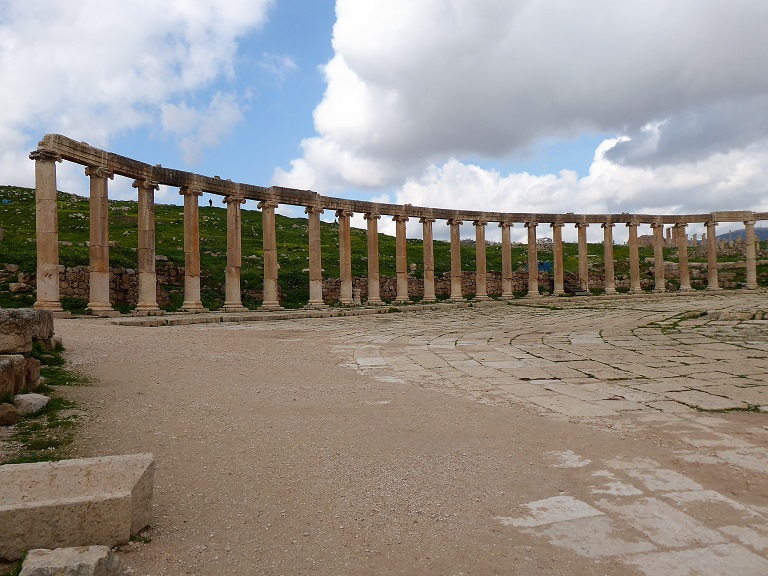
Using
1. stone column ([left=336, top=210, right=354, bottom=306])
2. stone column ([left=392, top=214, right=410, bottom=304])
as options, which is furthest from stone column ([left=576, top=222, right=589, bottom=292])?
stone column ([left=336, top=210, right=354, bottom=306])

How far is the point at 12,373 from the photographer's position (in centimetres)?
585

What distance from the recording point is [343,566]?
298 cm

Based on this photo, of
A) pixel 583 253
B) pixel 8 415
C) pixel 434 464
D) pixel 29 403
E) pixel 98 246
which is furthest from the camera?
pixel 583 253

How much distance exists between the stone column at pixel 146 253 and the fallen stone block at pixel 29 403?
1515 centimetres

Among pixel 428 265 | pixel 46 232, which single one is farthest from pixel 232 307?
pixel 428 265

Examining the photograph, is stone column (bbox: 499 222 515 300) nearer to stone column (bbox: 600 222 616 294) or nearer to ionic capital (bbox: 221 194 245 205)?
stone column (bbox: 600 222 616 294)

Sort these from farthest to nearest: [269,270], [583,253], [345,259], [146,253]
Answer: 1. [583,253]
2. [345,259]
3. [269,270]
4. [146,253]

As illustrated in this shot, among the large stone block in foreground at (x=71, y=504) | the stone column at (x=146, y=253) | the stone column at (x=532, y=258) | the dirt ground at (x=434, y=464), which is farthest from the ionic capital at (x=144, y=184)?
the stone column at (x=532, y=258)

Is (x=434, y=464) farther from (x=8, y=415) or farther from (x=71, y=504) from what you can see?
(x=8, y=415)

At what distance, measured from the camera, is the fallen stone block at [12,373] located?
221 inches

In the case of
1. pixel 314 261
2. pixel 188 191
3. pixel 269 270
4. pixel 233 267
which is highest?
pixel 188 191

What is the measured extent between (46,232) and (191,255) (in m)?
5.83

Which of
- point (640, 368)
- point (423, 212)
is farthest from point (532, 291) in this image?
point (640, 368)

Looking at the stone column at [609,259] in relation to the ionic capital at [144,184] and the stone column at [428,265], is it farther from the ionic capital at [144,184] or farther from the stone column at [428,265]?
the ionic capital at [144,184]
